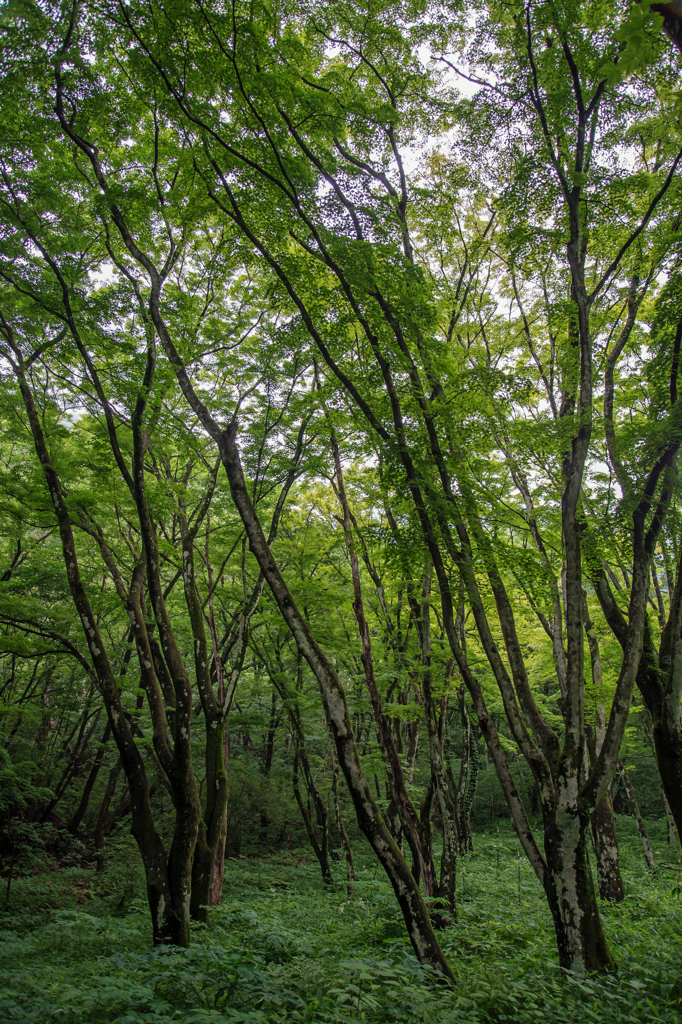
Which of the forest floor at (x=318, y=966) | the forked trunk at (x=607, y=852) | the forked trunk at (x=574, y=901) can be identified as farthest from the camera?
the forked trunk at (x=607, y=852)

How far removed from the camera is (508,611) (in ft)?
21.4

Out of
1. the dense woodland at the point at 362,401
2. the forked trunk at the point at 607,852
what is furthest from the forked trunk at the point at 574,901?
the forked trunk at the point at 607,852

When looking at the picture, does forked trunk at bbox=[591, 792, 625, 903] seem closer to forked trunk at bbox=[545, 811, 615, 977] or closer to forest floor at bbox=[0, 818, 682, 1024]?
forest floor at bbox=[0, 818, 682, 1024]

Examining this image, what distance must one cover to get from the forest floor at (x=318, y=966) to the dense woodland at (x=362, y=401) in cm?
6

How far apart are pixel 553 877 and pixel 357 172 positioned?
29.8 ft

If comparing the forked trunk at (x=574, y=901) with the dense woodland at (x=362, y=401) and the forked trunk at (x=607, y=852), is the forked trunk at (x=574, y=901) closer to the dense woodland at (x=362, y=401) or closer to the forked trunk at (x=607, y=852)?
the dense woodland at (x=362, y=401)

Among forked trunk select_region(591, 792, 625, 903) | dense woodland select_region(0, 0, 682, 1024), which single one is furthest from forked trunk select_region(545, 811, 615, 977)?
forked trunk select_region(591, 792, 625, 903)

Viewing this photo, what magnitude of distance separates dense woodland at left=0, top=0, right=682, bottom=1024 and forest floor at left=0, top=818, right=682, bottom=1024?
6 cm

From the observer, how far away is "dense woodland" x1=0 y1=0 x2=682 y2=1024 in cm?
488

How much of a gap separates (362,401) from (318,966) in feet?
20.3

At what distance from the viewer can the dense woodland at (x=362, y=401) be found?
16.0 feet

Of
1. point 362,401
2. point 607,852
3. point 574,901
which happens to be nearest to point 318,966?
point 574,901

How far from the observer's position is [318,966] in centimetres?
496

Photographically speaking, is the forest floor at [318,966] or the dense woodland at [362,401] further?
the dense woodland at [362,401]
